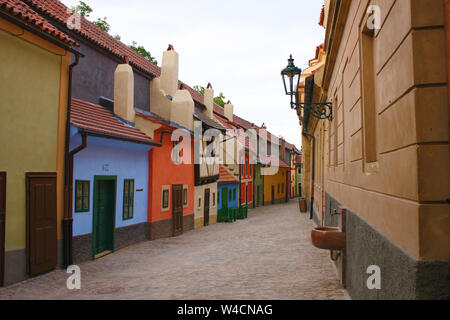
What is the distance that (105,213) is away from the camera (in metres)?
12.3

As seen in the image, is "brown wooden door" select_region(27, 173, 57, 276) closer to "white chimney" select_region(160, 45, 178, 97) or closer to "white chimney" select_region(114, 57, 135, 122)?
"white chimney" select_region(114, 57, 135, 122)

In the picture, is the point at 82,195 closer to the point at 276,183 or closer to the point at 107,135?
the point at 107,135

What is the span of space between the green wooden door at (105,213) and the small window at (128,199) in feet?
2.18

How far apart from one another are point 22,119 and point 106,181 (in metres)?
4.43

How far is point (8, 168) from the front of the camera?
25.3 ft

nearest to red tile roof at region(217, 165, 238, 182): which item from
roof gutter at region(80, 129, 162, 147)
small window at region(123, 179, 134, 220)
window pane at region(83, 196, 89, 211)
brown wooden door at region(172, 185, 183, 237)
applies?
brown wooden door at region(172, 185, 183, 237)

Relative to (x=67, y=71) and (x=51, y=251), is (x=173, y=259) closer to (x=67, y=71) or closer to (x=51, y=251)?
(x=51, y=251)

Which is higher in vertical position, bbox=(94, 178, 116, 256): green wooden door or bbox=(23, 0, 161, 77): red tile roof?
bbox=(23, 0, 161, 77): red tile roof

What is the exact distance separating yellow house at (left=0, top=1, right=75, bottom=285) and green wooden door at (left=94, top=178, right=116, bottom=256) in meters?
2.30

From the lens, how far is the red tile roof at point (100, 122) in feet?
34.3

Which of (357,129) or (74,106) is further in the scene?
(74,106)

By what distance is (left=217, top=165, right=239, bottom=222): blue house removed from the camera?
23891mm

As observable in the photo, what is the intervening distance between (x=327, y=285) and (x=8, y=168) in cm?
640
